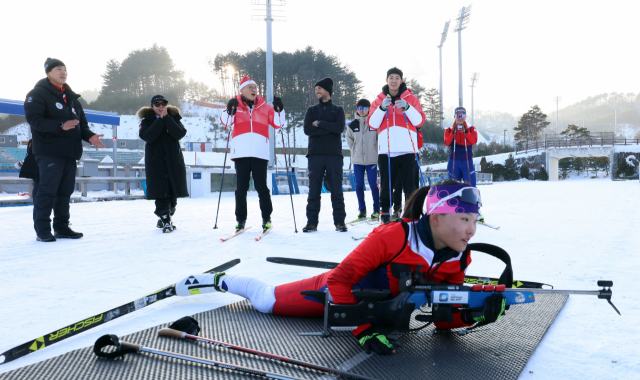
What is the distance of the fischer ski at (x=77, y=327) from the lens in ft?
5.06

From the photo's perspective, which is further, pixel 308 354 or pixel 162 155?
pixel 162 155

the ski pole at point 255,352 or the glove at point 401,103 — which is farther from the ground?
the glove at point 401,103

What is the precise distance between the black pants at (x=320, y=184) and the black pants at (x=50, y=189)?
8.76 ft

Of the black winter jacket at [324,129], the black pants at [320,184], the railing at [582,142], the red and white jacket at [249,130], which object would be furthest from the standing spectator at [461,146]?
the railing at [582,142]

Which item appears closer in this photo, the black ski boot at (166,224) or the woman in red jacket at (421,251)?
the woman in red jacket at (421,251)

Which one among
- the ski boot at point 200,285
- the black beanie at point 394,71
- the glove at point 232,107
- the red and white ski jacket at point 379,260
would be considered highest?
the black beanie at point 394,71

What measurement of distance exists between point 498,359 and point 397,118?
3.55 metres

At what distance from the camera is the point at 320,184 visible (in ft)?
17.0

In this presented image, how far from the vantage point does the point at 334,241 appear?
170 inches

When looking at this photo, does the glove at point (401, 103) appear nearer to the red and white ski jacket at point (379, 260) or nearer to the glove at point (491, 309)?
the red and white ski jacket at point (379, 260)

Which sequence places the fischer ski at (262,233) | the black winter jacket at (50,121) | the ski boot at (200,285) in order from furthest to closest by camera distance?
the fischer ski at (262,233) → the black winter jacket at (50,121) → the ski boot at (200,285)

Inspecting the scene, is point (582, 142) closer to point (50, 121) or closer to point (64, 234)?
point (64, 234)

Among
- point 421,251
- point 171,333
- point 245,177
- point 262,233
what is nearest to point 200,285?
point 171,333

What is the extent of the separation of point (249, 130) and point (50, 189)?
215cm
